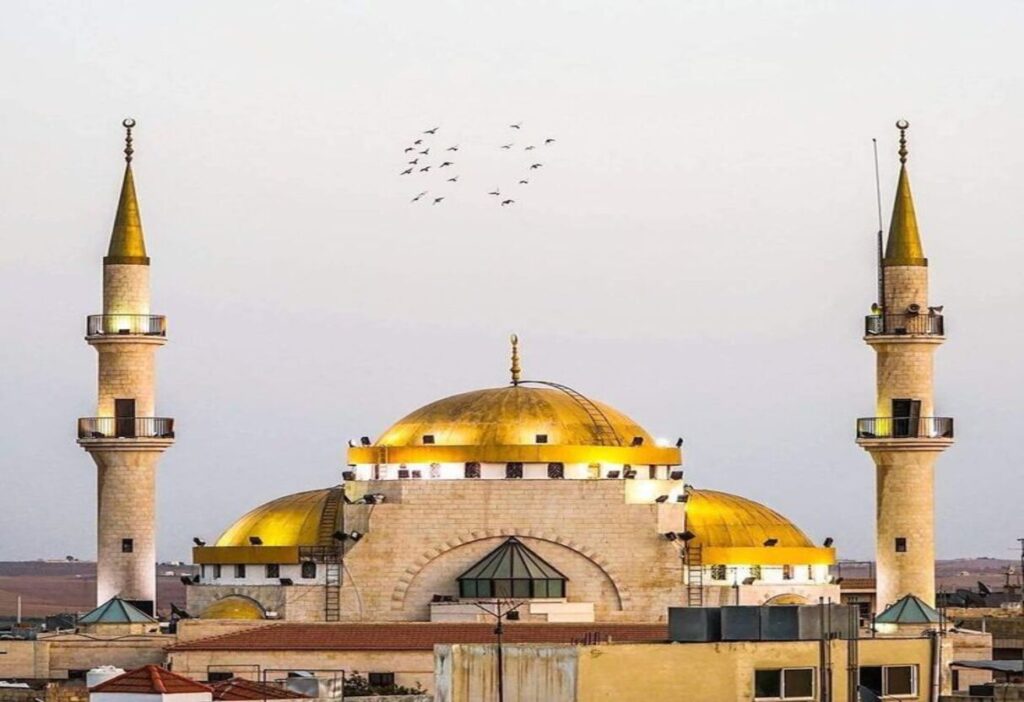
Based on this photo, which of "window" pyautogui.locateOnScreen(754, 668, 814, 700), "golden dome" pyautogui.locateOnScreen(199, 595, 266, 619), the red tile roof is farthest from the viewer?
"golden dome" pyautogui.locateOnScreen(199, 595, 266, 619)

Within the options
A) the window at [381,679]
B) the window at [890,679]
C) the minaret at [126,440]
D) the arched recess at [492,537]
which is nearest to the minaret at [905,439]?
the arched recess at [492,537]

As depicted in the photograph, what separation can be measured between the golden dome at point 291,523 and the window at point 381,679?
1062 cm

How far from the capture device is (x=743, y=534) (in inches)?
3371

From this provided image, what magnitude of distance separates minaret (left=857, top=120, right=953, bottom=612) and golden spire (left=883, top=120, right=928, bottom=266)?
3.70ft

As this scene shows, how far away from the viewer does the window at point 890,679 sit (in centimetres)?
5319

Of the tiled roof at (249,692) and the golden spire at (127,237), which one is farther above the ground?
the golden spire at (127,237)

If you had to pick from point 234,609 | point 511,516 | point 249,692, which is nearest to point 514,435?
point 511,516

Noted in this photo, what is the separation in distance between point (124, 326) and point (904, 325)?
18.2m

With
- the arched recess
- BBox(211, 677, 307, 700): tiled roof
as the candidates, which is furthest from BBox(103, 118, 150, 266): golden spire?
BBox(211, 677, 307, 700): tiled roof

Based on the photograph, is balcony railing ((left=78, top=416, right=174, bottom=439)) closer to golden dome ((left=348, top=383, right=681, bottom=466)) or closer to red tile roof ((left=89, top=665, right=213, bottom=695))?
golden dome ((left=348, top=383, right=681, bottom=466))

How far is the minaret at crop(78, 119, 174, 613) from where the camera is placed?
84625 mm

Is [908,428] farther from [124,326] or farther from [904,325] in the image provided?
[124,326]

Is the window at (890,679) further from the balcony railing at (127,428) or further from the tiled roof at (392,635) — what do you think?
the balcony railing at (127,428)

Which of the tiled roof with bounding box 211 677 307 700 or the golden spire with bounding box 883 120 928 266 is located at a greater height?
the golden spire with bounding box 883 120 928 266
